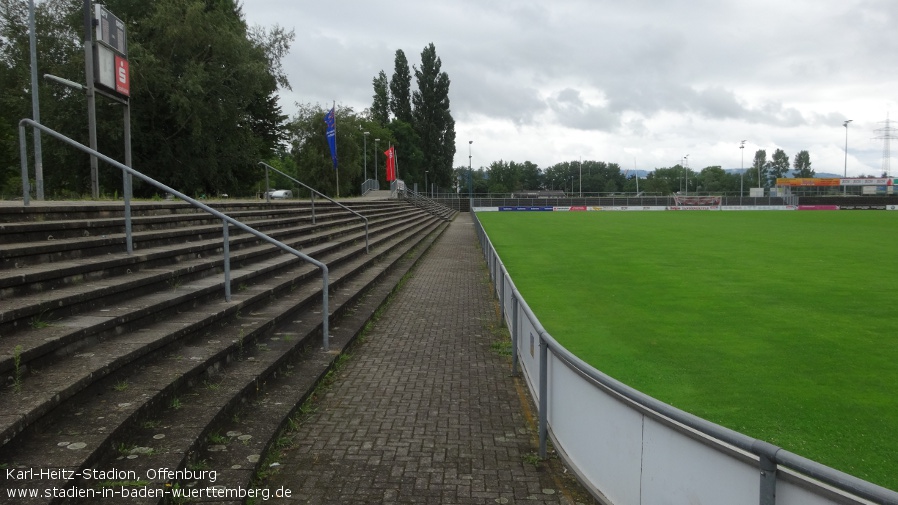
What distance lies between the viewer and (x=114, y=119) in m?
25.8

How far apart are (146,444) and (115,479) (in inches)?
16.3

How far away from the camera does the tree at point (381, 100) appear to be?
94.5 m

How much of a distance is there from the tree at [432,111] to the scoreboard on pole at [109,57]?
2941 inches

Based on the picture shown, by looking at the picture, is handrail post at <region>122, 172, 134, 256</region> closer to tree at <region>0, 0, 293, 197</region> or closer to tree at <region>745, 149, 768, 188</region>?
tree at <region>0, 0, 293, 197</region>

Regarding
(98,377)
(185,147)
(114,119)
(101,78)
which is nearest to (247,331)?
(98,377)

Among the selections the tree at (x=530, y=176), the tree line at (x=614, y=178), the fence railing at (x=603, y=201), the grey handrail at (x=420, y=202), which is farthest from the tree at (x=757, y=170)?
the grey handrail at (x=420, y=202)

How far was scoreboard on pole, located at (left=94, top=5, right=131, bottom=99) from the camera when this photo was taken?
9438mm

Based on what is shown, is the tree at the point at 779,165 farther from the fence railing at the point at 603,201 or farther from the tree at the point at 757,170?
the fence railing at the point at 603,201

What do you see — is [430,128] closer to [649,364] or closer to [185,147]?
[185,147]

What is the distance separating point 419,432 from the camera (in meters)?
4.95

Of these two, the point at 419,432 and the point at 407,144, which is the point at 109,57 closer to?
the point at 419,432

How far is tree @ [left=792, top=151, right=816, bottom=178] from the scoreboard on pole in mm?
184948

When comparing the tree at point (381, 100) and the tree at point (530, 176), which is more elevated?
the tree at point (381, 100)

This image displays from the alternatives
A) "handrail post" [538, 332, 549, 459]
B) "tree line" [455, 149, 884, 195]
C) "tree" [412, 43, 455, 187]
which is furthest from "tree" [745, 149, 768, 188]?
"handrail post" [538, 332, 549, 459]
